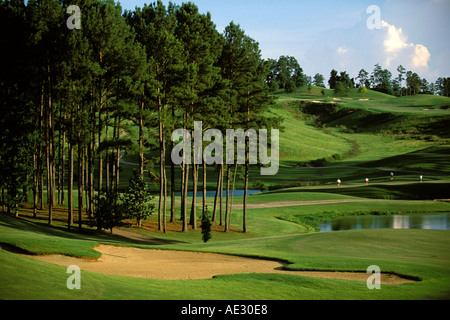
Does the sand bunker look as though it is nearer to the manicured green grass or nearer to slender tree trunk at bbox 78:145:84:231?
the manicured green grass

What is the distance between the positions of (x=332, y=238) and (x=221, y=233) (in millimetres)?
15676

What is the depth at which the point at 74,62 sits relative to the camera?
111 ft

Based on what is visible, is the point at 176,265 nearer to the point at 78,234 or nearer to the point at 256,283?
the point at 256,283

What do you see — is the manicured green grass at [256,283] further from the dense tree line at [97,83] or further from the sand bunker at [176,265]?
the dense tree line at [97,83]

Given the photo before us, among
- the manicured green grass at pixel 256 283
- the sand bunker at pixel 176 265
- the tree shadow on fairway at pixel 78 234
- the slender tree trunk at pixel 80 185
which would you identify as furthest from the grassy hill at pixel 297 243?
the slender tree trunk at pixel 80 185

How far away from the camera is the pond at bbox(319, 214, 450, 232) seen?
1938 inches

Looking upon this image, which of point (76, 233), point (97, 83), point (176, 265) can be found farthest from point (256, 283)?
point (97, 83)

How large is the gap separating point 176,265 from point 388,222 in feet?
123

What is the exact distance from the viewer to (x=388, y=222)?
51969 mm

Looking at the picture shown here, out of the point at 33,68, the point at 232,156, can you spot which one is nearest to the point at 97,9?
the point at 33,68

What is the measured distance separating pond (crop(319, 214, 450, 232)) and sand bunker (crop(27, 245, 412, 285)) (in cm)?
2811

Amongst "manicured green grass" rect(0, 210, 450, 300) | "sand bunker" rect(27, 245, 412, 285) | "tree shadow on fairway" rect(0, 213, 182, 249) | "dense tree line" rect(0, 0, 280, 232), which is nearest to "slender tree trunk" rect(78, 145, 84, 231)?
"dense tree line" rect(0, 0, 280, 232)
